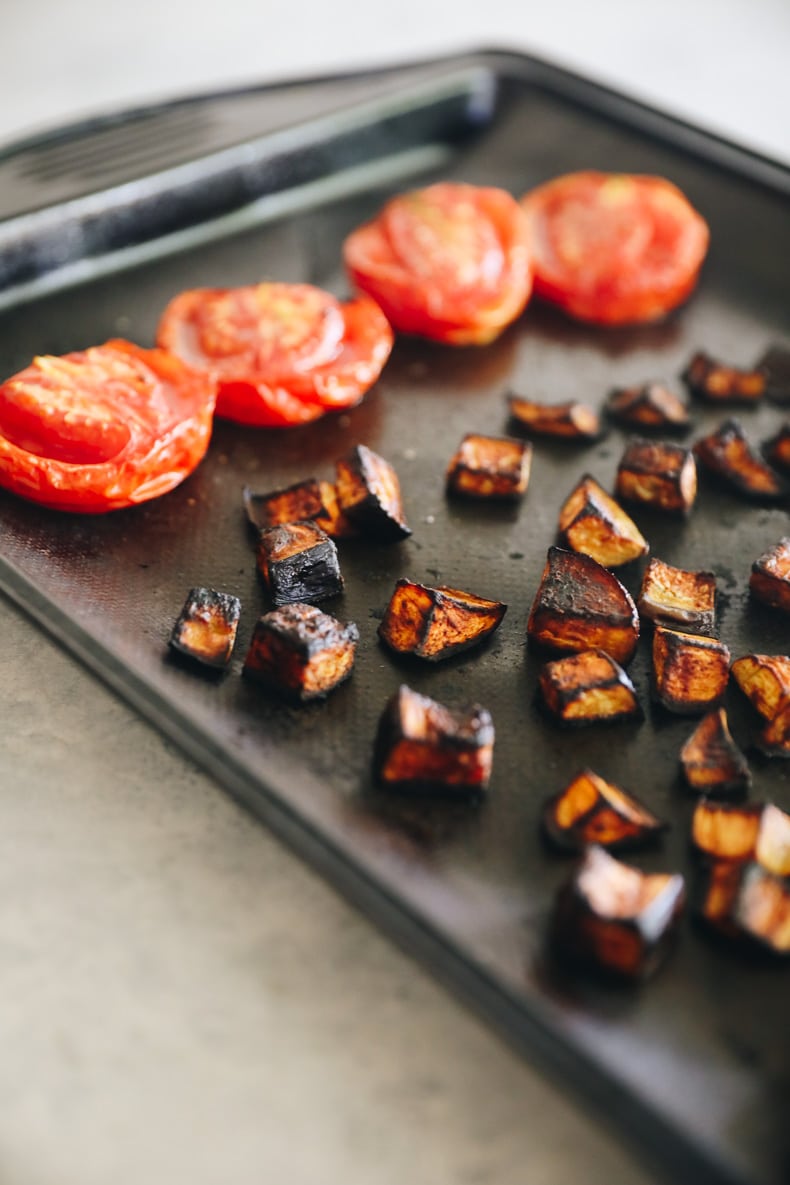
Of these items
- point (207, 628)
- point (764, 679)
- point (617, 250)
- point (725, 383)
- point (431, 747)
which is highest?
point (617, 250)

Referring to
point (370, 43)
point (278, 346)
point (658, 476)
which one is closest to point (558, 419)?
point (658, 476)

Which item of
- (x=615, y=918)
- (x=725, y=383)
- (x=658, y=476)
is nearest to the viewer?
(x=615, y=918)

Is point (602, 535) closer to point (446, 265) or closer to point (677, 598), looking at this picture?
point (677, 598)

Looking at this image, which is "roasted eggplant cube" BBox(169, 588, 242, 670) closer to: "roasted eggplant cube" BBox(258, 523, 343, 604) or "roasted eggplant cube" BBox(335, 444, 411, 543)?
"roasted eggplant cube" BBox(258, 523, 343, 604)

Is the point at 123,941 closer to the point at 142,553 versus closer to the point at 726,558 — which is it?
the point at 142,553

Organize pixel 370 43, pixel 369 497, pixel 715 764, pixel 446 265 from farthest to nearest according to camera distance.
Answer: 1. pixel 370 43
2. pixel 446 265
3. pixel 369 497
4. pixel 715 764

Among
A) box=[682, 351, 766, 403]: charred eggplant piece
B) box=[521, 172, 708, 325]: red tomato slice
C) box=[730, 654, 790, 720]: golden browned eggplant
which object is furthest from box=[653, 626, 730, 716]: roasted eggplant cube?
box=[521, 172, 708, 325]: red tomato slice

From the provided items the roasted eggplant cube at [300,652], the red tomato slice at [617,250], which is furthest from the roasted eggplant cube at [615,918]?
the red tomato slice at [617,250]

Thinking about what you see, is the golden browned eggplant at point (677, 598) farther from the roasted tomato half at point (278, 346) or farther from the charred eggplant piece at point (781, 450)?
the roasted tomato half at point (278, 346)
